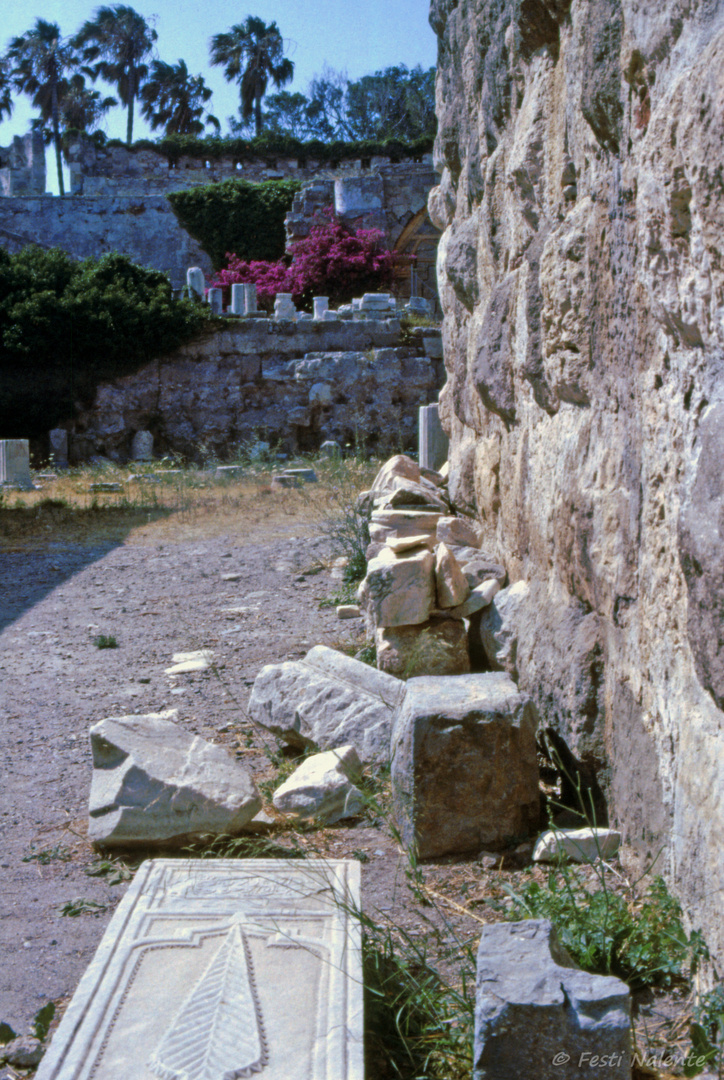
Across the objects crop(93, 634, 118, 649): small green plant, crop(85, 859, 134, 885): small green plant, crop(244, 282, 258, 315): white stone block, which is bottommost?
crop(93, 634, 118, 649): small green plant

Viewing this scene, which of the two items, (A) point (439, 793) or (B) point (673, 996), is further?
(A) point (439, 793)

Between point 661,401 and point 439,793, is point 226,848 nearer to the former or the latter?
point 439,793

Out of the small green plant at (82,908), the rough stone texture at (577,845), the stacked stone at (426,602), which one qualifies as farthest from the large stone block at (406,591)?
the small green plant at (82,908)

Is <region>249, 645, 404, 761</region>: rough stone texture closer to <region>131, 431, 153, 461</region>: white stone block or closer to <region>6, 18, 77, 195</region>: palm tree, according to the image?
<region>131, 431, 153, 461</region>: white stone block

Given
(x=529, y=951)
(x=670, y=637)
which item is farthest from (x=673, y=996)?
(x=670, y=637)

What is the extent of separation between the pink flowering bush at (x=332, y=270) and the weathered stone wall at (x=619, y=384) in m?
17.4

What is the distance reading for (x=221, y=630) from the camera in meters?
5.67

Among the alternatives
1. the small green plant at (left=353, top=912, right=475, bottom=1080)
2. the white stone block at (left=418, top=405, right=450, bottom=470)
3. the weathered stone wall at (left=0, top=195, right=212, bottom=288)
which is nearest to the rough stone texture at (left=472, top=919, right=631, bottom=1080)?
the small green plant at (left=353, top=912, right=475, bottom=1080)

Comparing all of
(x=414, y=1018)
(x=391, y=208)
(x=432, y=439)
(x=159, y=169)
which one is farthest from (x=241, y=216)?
(x=414, y=1018)

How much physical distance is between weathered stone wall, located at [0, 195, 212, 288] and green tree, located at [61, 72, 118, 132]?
15.2 meters

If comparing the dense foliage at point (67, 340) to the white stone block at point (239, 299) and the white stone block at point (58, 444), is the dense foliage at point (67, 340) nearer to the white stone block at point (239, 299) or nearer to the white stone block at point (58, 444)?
the white stone block at point (58, 444)

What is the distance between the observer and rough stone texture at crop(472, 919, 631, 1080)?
162 cm

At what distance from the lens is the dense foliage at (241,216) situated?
25.2 metres

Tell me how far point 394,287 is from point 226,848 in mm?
20782
